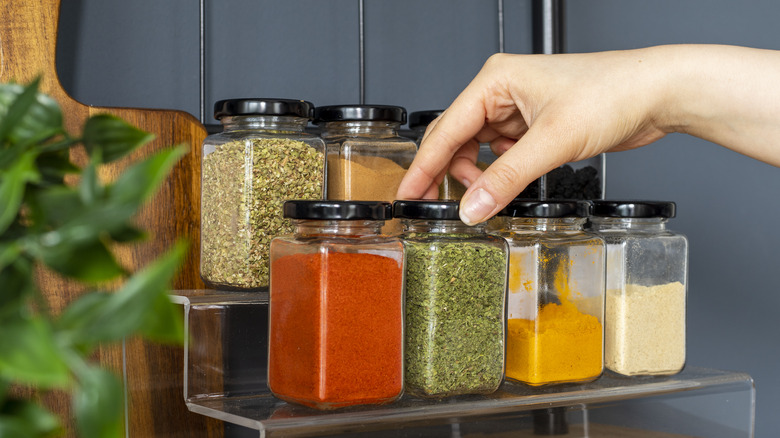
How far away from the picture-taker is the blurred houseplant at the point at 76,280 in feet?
0.49

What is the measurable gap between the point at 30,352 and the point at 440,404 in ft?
1.74

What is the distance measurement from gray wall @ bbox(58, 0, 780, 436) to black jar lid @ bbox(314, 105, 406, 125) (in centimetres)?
38

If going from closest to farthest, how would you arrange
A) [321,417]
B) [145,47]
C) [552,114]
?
[321,417]
[552,114]
[145,47]

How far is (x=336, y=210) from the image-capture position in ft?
1.94

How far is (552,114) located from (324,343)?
0.32 meters

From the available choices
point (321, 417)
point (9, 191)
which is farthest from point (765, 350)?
point (9, 191)

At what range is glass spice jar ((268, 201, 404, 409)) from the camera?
593mm

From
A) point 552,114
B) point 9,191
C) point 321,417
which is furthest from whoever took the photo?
point 552,114

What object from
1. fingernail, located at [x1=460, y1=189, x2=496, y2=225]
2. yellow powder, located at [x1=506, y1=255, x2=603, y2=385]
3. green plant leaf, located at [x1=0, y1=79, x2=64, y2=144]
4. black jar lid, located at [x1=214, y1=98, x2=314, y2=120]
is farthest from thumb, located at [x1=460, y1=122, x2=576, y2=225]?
green plant leaf, located at [x1=0, y1=79, x2=64, y2=144]

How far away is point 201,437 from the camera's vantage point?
2.81 feet

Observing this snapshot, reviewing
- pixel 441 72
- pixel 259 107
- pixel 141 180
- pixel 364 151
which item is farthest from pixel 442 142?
pixel 141 180

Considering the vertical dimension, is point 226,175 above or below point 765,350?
above

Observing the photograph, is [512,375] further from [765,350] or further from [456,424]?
[765,350]

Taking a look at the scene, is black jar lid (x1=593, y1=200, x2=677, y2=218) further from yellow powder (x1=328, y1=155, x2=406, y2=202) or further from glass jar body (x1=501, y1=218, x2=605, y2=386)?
yellow powder (x1=328, y1=155, x2=406, y2=202)
